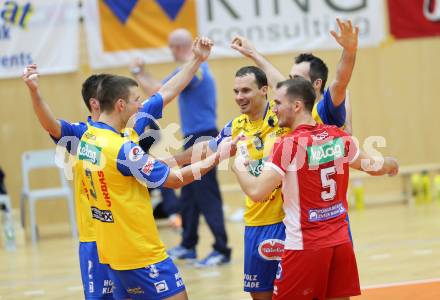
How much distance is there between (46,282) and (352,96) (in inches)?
253

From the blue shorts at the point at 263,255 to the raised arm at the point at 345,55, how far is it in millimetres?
1014

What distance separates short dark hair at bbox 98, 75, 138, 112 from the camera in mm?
4969

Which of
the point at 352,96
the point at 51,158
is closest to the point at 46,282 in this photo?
the point at 51,158

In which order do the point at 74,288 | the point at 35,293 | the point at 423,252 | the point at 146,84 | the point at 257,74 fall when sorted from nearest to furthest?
the point at 257,74 < the point at 35,293 < the point at 74,288 < the point at 423,252 < the point at 146,84

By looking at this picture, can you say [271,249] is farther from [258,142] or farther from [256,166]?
[258,142]

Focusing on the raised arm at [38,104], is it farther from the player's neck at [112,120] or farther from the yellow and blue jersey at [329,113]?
the yellow and blue jersey at [329,113]

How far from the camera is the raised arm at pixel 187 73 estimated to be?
5820 mm

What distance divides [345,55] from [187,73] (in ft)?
4.19

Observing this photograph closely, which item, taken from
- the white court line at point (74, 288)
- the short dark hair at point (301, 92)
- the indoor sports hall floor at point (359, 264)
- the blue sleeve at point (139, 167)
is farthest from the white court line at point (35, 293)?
the short dark hair at point (301, 92)

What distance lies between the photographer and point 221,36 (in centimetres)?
1277

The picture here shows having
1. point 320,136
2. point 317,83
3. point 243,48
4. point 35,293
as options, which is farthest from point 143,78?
point 320,136

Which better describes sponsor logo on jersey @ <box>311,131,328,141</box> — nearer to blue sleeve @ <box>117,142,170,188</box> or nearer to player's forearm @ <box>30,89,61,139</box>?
blue sleeve @ <box>117,142,170,188</box>

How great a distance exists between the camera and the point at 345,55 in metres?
5.13

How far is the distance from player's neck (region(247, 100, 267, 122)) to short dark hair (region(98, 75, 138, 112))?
1068 millimetres
